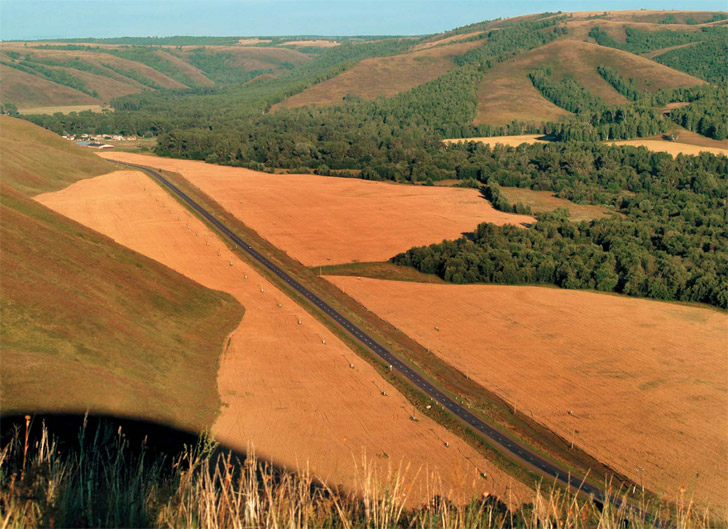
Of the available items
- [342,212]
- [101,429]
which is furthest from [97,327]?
[342,212]

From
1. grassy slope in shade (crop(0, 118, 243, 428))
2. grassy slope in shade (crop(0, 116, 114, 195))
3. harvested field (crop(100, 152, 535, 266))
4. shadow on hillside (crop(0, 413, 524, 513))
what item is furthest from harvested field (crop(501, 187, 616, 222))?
shadow on hillside (crop(0, 413, 524, 513))

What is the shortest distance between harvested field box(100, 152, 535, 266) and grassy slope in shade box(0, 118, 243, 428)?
37.8 m

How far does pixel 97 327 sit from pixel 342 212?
8935 cm

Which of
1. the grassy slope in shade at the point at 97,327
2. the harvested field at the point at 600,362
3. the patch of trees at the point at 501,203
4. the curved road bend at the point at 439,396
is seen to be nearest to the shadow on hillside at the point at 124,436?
the grassy slope in shade at the point at 97,327

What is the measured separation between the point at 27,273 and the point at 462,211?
350 ft

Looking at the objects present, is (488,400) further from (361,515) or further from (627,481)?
(361,515)

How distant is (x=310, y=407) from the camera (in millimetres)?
55594

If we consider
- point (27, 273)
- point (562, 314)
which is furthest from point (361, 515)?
point (562, 314)

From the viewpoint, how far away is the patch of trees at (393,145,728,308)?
319 feet

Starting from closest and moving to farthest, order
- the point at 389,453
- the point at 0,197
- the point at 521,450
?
the point at 389,453, the point at 521,450, the point at 0,197

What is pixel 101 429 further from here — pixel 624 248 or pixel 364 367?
pixel 624 248

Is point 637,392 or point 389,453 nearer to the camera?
point 389,453

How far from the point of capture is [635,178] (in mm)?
174750

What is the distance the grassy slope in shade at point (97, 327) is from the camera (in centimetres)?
4653
